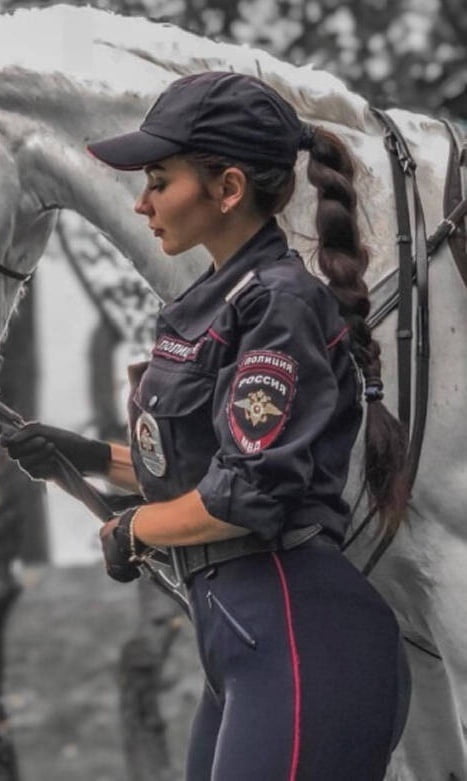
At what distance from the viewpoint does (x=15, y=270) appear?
434 cm

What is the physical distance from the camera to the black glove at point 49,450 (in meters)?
4.02

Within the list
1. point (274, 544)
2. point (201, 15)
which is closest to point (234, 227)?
point (274, 544)

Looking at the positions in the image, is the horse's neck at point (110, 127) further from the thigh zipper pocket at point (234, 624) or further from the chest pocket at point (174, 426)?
the thigh zipper pocket at point (234, 624)

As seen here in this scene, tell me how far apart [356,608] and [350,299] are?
569 millimetres

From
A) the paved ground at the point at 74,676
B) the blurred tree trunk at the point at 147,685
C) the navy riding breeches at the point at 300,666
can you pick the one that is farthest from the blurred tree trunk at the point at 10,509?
the navy riding breeches at the point at 300,666

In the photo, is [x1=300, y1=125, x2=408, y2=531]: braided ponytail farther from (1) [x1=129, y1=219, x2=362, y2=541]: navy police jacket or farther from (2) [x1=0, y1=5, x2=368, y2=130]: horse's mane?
(2) [x1=0, y1=5, x2=368, y2=130]: horse's mane

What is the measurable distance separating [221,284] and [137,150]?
270mm

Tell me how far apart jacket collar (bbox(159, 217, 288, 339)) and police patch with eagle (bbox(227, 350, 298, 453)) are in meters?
0.19

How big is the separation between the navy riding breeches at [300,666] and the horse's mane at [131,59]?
1152mm

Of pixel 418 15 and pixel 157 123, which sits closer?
pixel 157 123

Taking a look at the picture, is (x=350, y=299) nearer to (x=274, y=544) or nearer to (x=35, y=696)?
(x=274, y=544)

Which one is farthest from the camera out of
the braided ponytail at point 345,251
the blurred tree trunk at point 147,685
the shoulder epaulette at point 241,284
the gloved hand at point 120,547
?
the blurred tree trunk at point 147,685

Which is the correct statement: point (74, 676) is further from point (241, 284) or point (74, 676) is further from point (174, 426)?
point (241, 284)

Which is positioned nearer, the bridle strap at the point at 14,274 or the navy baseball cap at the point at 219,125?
the navy baseball cap at the point at 219,125
